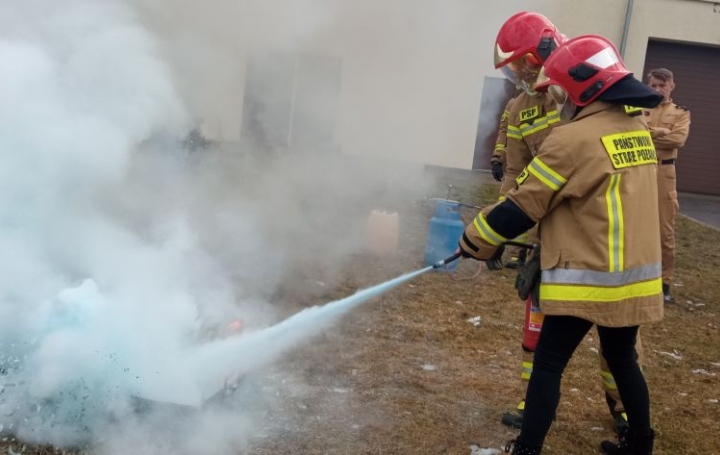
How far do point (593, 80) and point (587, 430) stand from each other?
172 centimetres

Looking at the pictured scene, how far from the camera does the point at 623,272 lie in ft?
9.06

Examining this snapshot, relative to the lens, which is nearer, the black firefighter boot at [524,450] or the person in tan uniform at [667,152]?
the black firefighter boot at [524,450]

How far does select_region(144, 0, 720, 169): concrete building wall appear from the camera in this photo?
14.7 feet

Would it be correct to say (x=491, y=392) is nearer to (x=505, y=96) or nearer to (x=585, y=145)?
(x=585, y=145)

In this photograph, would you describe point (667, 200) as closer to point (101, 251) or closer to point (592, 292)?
point (592, 292)

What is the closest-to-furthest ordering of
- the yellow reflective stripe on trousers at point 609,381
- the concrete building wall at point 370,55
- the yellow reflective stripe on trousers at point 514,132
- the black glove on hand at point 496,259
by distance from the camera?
the black glove on hand at point 496,259 < the yellow reflective stripe on trousers at point 609,381 < the yellow reflective stripe on trousers at point 514,132 < the concrete building wall at point 370,55

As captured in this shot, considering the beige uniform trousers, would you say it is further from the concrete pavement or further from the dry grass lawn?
the concrete pavement

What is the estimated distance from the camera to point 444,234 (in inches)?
252

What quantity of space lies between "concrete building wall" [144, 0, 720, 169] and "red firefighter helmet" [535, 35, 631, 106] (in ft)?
7.33

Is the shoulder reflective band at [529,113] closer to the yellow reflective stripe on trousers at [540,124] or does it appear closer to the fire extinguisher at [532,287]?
the yellow reflective stripe on trousers at [540,124]

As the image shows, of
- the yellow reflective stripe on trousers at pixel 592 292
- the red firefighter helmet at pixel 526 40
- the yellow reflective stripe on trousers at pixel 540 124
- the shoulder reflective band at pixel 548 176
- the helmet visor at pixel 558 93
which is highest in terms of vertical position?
the red firefighter helmet at pixel 526 40

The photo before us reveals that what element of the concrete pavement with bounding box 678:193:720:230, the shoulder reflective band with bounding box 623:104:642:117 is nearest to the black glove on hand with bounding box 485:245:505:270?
the shoulder reflective band with bounding box 623:104:642:117

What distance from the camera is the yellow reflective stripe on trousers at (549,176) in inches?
106

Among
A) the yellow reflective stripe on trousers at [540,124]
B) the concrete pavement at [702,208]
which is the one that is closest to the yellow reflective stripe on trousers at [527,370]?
the yellow reflective stripe on trousers at [540,124]
